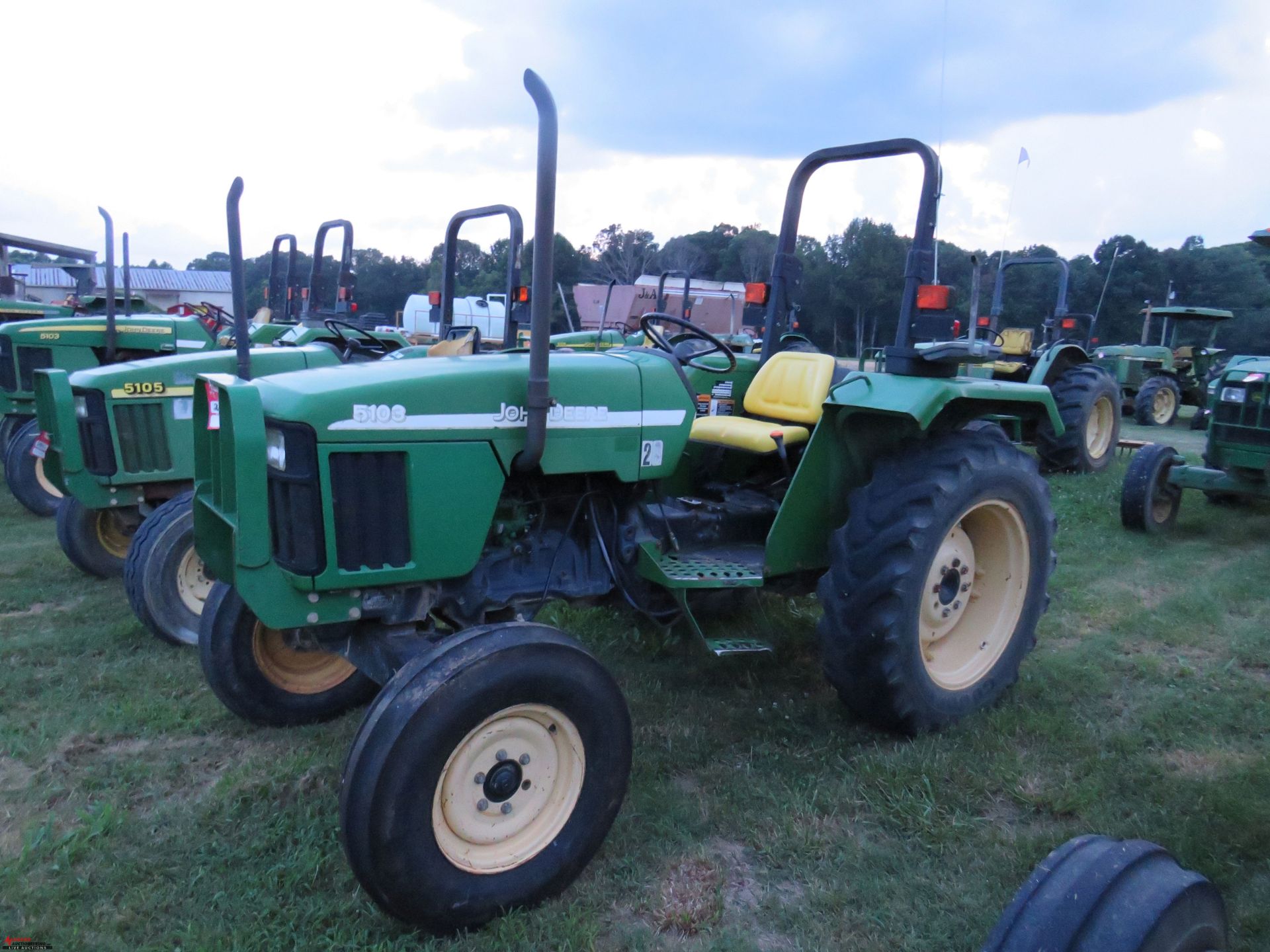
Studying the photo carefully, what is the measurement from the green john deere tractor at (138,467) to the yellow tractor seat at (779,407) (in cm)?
218

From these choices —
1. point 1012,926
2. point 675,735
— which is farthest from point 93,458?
point 1012,926

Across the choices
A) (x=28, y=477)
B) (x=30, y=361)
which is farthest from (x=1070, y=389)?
(x=30, y=361)

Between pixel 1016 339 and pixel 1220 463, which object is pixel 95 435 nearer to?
pixel 1220 463

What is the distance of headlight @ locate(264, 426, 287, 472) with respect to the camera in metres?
2.44

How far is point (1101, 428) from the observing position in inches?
358

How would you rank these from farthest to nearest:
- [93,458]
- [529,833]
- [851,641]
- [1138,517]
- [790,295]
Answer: [1138,517] < [93,458] < [790,295] < [851,641] < [529,833]

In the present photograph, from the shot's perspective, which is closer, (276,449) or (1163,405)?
(276,449)

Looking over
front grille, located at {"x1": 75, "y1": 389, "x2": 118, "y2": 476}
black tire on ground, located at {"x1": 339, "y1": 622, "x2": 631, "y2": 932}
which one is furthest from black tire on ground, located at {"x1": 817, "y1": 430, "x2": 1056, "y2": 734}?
front grille, located at {"x1": 75, "y1": 389, "x2": 118, "y2": 476}

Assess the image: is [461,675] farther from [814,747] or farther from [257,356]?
[257,356]

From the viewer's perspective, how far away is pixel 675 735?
3.39m

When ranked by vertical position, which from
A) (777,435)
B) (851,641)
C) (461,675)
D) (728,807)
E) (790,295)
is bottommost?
(728,807)

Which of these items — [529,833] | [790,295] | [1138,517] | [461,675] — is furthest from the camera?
[1138,517]

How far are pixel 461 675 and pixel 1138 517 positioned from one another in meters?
5.56

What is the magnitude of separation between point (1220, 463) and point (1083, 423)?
193 centimetres
